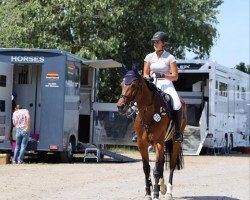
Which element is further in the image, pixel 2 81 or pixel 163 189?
pixel 2 81

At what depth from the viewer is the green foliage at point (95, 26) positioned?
30.7 m

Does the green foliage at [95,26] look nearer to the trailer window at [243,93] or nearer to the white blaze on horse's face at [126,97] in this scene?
the trailer window at [243,93]

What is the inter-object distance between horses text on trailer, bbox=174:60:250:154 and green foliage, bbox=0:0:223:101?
4321mm

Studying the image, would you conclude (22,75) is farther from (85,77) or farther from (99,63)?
(85,77)

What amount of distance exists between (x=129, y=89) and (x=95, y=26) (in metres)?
21.6

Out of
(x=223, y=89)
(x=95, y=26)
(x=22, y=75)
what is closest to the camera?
(x=22, y=75)

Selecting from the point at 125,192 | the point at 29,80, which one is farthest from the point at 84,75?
the point at 125,192

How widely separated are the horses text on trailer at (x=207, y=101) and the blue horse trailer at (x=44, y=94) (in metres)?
6.75

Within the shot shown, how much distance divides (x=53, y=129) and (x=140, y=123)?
31.7 ft

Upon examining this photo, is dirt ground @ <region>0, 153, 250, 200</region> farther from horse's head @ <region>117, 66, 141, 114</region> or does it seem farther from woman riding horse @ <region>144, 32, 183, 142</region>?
horse's head @ <region>117, 66, 141, 114</region>

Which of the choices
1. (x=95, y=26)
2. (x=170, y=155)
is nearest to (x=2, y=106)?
(x=170, y=155)

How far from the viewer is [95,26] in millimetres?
31469

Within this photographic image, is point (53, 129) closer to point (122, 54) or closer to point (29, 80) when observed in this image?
point (29, 80)

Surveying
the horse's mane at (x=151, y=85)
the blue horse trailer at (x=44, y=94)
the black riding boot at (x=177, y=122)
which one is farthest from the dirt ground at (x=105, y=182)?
the horse's mane at (x=151, y=85)
